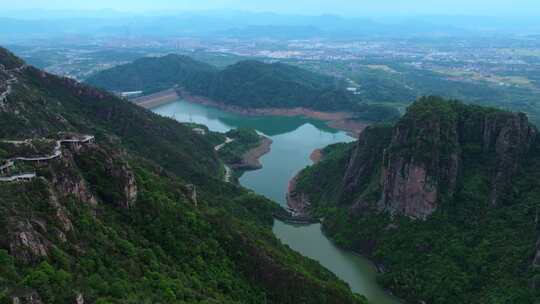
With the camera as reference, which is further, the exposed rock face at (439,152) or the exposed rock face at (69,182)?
the exposed rock face at (439,152)

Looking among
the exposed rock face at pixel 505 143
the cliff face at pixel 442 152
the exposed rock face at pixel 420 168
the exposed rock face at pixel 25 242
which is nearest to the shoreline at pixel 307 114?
the cliff face at pixel 442 152

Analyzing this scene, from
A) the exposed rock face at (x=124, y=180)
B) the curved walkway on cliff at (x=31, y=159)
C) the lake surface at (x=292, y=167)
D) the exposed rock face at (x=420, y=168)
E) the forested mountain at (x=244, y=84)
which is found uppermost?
the curved walkway on cliff at (x=31, y=159)

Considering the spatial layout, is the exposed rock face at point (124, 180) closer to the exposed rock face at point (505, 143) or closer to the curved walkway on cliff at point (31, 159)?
the curved walkway on cliff at point (31, 159)

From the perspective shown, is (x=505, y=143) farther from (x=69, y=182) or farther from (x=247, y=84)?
(x=247, y=84)

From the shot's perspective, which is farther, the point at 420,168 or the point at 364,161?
the point at 364,161

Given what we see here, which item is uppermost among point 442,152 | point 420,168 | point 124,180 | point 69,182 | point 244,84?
point 69,182

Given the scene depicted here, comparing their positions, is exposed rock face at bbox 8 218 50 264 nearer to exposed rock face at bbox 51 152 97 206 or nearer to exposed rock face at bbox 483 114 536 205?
exposed rock face at bbox 51 152 97 206

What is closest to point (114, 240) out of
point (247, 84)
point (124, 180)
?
point (124, 180)
